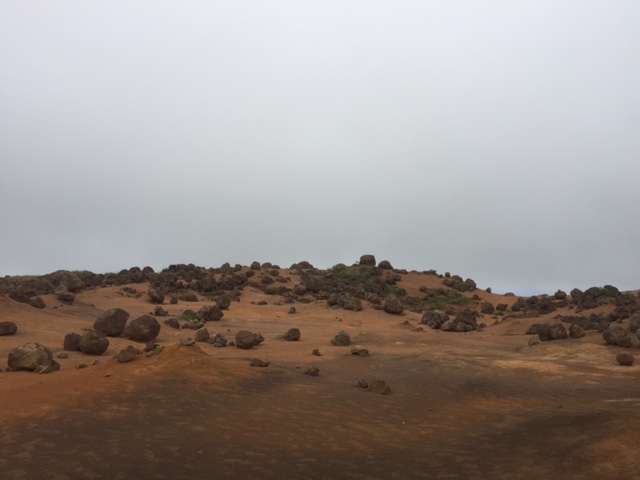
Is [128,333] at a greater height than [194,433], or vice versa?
[128,333]

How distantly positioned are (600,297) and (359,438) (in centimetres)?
3125

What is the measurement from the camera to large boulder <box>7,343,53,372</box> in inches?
461

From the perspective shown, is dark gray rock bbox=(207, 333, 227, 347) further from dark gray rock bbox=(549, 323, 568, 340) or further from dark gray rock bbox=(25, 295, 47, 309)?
dark gray rock bbox=(549, 323, 568, 340)

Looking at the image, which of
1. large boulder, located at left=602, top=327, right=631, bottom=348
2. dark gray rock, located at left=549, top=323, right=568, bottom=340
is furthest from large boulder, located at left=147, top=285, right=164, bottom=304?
large boulder, located at left=602, top=327, right=631, bottom=348

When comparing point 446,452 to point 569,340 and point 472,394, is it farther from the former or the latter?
point 569,340

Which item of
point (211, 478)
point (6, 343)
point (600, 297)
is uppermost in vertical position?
point (600, 297)

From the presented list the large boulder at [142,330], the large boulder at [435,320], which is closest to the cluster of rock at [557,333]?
the large boulder at [435,320]

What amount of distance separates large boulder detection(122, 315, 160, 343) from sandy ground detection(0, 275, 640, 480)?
62 centimetres

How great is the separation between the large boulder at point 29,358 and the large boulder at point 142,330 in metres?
5.14

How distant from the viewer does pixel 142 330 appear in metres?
17.1

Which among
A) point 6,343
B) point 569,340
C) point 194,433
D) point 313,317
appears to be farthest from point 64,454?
point 313,317

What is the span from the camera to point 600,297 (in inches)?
1331

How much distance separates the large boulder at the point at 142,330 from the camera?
56.4ft

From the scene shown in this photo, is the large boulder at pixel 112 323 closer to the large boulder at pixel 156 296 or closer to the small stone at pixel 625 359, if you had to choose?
the large boulder at pixel 156 296
